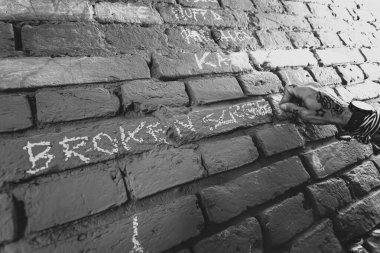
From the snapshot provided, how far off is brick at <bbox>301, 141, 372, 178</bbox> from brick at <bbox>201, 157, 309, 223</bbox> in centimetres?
6

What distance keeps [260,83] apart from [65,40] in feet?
2.07

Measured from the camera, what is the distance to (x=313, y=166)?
0.86 m

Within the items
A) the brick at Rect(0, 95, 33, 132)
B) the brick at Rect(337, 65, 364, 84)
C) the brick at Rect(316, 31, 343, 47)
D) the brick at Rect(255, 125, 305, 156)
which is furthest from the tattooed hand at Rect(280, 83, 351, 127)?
the brick at Rect(0, 95, 33, 132)

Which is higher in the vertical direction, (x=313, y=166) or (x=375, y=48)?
(x=375, y=48)

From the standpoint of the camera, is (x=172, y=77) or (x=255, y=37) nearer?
(x=172, y=77)

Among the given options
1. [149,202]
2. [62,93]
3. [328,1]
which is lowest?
[149,202]

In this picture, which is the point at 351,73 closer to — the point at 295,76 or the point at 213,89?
the point at 295,76

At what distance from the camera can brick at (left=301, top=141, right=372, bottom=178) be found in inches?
33.9

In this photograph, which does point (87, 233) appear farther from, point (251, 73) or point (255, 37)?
point (255, 37)

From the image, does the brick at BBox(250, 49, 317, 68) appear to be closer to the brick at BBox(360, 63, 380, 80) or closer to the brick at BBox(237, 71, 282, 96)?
the brick at BBox(237, 71, 282, 96)

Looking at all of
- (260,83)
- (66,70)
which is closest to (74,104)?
(66,70)

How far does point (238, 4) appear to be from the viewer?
103cm

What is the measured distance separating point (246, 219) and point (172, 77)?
45cm

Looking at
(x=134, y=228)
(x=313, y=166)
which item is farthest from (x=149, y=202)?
(x=313, y=166)
